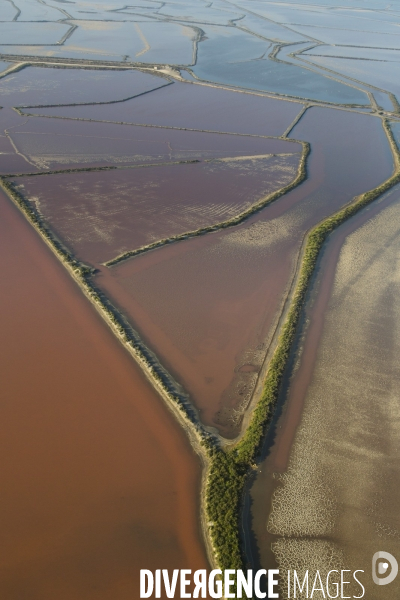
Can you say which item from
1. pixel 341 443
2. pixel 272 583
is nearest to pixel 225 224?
pixel 341 443

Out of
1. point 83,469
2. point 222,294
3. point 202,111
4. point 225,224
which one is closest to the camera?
point 83,469

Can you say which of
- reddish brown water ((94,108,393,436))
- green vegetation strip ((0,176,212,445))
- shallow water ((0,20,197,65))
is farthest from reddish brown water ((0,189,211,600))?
shallow water ((0,20,197,65))

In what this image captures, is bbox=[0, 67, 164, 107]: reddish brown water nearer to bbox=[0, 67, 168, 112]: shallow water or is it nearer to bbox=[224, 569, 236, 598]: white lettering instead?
bbox=[0, 67, 168, 112]: shallow water

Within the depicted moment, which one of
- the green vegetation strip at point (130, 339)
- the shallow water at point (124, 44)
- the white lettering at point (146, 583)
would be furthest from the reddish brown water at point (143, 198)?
the shallow water at point (124, 44)

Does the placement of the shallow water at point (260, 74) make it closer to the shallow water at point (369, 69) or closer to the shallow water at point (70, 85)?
the shallow water at point (369, 69)

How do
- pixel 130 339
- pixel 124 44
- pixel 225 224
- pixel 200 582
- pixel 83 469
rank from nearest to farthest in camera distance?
pixel 200 582 < pixel 83 469 < pixel 130 339 < pixel 225 224 < pixel 124 44

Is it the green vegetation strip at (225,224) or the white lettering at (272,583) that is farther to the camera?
the green vegetation strip at (225,224)

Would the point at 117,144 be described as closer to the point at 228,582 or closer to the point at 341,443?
the point at 341,443
